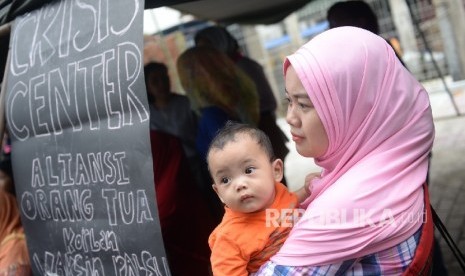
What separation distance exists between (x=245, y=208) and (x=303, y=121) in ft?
1.13

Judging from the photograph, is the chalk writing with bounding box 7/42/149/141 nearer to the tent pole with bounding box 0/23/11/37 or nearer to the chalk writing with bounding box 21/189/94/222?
the chalk writing with bounding box 21/189/94/222

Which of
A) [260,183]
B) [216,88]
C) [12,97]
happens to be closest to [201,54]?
[216,88]

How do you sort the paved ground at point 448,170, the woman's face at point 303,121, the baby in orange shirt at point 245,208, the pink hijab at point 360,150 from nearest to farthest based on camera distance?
1. the pink hijab at point 360,150
2. the woman's face at point 303,121
3. the baby in orange shirt at point 245,208
4. the paved ground at point 448,170

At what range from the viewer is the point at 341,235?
1.22 m

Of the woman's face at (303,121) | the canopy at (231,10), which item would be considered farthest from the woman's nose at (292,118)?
the canopy at (231,10)

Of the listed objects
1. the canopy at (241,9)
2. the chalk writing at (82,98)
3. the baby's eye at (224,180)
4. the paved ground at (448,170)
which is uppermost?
the canopy at (241,9)

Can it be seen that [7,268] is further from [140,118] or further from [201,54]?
[201,54]

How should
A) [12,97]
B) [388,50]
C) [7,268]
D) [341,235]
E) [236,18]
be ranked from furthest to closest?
[236,18], [7,268], [12,97], [388,50], [341,235]

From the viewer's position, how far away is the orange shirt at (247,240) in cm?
146

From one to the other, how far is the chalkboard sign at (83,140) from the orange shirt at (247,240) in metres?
0.29

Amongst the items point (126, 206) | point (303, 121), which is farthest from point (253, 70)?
point (303, 121)

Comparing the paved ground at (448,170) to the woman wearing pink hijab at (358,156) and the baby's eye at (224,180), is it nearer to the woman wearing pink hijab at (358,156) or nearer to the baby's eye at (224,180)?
the woman wearing pink hijab at (358,156)

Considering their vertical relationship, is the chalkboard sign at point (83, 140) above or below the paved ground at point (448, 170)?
above

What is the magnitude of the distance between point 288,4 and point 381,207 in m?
4.48
